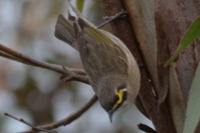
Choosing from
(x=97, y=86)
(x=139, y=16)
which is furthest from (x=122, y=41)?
(x=97, y=86)

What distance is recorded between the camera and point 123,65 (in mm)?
2586

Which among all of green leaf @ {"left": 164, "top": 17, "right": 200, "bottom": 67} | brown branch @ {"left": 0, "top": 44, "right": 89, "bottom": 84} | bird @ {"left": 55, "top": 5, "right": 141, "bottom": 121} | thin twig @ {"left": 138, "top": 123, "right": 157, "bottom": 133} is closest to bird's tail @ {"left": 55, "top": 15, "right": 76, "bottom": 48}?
bird @ {"left": 55, "top": 5, "right": 141, "bottom": 121}

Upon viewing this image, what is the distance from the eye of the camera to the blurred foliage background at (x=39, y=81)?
413 cm

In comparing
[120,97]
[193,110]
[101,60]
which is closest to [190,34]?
[193,110]

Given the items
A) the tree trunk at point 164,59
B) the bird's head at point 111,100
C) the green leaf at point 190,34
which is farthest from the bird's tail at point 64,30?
the green leaf at point 190,34

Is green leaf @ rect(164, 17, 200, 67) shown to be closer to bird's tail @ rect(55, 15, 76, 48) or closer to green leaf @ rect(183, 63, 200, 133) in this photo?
green leaf @ rect(183, 63, 200, 133)

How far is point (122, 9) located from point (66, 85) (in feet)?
7.64

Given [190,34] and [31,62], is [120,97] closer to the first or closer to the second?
[31,62]

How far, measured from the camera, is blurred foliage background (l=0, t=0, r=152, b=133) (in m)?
4.13

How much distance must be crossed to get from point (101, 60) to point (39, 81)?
1.72m

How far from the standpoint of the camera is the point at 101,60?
8.50 ft

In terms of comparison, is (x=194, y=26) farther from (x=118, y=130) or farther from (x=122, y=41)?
(x=118, y=130)

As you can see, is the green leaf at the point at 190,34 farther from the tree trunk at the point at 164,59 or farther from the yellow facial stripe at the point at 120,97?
the yellow facial stripe at the point at 120,97

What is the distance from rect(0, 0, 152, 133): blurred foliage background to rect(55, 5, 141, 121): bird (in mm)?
1476
